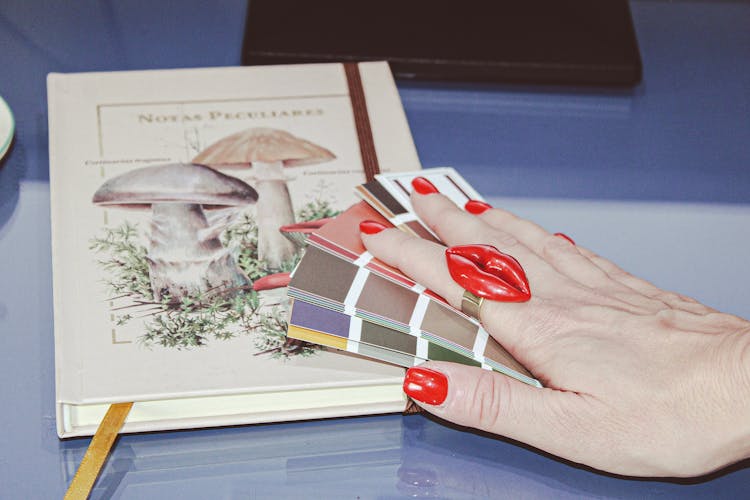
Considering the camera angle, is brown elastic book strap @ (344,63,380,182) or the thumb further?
brown elastic book strap @ (344,63,380,182)

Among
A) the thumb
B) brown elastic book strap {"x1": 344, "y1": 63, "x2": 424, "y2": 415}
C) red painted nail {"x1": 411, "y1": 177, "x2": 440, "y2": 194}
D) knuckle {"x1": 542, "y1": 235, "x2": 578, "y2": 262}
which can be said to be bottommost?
the thumb

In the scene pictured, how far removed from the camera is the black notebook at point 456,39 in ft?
2.90

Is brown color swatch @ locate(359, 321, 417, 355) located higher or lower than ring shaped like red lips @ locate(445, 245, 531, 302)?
lower

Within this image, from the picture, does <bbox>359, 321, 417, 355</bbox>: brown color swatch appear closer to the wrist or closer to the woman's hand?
the woman's hand

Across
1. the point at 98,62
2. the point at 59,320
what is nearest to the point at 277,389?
the point at 59,320

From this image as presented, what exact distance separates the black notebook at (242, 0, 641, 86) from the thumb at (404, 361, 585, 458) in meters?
0.44

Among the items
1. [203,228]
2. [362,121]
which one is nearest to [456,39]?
[362,121]

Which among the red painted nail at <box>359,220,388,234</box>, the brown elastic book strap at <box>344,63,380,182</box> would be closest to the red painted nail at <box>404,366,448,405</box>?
the red painted nail at <box>359,220,388,234</box>

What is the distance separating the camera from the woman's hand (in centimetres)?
52

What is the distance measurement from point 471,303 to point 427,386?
76 millimetres

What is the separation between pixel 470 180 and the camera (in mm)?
783

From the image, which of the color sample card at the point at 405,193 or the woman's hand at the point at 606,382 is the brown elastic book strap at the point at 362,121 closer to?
the color sample card at the point at 405,193

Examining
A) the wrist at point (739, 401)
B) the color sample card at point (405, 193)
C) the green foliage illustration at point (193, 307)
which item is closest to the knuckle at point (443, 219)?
the color sample card at point (405, 193)

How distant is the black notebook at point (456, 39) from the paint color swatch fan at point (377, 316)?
0.34m
